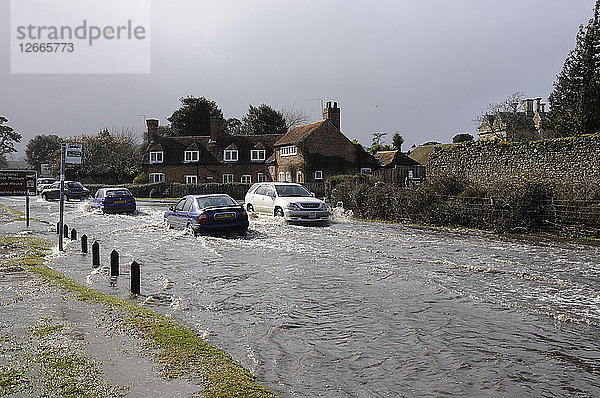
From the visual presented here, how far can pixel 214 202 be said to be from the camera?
19.9 m

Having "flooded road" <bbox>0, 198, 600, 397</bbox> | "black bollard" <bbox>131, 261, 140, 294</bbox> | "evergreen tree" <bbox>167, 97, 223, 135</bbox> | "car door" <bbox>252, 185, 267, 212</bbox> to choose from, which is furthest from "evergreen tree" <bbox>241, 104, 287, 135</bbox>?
"black bollard" <bbox>131, 261, 140, 294</bbox>

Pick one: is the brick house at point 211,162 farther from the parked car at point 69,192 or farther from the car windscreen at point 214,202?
the car windscreen at point 214,202

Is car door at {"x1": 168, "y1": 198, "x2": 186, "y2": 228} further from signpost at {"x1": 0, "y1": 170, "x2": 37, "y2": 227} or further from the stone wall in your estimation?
the stone wall

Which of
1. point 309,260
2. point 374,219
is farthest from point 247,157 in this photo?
point 309,260

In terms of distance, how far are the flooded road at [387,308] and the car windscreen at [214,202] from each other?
86.8 inches

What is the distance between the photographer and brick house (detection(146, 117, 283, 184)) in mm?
63125

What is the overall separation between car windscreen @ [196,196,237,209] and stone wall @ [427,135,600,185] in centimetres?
918

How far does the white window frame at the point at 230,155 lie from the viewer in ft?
208

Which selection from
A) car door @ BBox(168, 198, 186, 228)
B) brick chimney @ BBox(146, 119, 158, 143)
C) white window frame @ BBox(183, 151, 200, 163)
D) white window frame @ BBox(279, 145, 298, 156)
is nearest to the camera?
car door @ BBox(168, 198, 186, 228)

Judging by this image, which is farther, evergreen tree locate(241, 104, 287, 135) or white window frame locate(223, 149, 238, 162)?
evergreen tree locate(241, 104, 287, 135)

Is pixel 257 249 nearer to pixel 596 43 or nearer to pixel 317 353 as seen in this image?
pixel 317 353

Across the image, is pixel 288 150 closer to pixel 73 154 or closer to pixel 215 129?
pixel 215 129

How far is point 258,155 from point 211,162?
544 centimetres

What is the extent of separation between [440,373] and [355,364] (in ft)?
3.17
